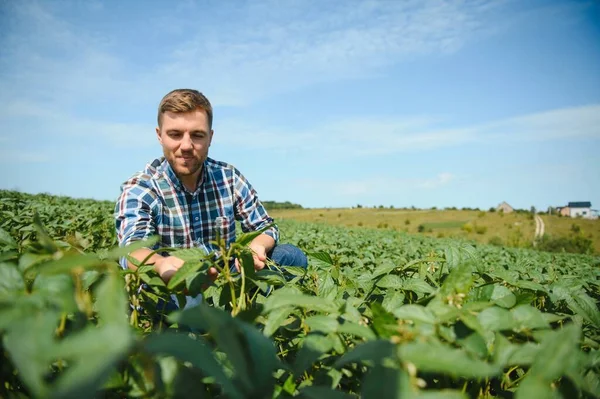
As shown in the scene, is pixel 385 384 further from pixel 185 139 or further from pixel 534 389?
pixel 185 139

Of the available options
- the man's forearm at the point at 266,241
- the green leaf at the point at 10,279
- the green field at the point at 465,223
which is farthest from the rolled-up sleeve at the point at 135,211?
the green field at the point at 465,223

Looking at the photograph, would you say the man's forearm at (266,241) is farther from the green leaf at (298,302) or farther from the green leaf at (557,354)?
the green leaf at (557,354)

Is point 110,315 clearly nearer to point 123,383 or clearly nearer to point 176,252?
point 123,383

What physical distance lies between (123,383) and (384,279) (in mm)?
954

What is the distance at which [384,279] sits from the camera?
1388 millimetres

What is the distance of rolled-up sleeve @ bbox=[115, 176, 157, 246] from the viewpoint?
2.32m

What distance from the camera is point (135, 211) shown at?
8.07 feet

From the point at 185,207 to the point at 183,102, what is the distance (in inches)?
33.7

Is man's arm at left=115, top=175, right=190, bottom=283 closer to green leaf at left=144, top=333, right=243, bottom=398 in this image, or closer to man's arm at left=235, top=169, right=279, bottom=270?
man's arm at left=235, top=169, right=279, bottom=270

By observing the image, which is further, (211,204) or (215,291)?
(211,204)

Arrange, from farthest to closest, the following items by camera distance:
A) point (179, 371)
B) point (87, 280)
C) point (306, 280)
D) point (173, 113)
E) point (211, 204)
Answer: point (211, 204)
point (173, 113)
point (306, 280)
point (87, 280)
point (179, 371)

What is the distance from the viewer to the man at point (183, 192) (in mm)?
2539

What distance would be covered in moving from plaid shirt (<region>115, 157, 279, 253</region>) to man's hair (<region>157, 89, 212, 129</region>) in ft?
1.55

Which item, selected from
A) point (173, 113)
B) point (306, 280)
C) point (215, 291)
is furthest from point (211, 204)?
point (215, 291)
